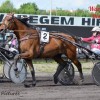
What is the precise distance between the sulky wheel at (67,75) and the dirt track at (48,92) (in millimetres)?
326

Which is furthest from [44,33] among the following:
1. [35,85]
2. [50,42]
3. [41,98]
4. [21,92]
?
[41,98]

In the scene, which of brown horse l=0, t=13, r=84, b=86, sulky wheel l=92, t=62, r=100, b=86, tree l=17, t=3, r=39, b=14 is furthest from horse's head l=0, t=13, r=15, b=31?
tree l=17, t=3, r=39, b=14

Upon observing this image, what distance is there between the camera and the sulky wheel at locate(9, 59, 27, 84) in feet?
50.6

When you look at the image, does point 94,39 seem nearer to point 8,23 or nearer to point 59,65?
point 59,65

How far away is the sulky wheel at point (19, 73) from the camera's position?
15430 mm

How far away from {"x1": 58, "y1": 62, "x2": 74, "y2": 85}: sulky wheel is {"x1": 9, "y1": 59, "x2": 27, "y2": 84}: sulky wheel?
117 cm

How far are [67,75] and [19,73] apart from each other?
1.55 m

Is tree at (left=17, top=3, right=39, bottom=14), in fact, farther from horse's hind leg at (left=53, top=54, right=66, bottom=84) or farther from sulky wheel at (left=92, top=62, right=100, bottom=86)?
sulky wheel at (left=92, top=62, right=100, bottom=86)

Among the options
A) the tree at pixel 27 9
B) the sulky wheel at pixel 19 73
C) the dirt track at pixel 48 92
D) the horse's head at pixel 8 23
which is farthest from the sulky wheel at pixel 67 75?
the tree at pixel 27 9

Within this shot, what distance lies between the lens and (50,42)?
1546cm

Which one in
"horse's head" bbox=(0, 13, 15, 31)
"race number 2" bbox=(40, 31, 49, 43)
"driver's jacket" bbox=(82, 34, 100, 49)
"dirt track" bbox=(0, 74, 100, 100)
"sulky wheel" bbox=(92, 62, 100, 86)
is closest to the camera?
"dirt track" bbox=(0, 74, 100, 100)

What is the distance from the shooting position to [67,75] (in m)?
16.1

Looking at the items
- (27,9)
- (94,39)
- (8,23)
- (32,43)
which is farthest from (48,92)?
(27,9)

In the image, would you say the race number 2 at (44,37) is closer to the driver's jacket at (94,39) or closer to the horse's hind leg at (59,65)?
the horse's hind leg at (59,65)
